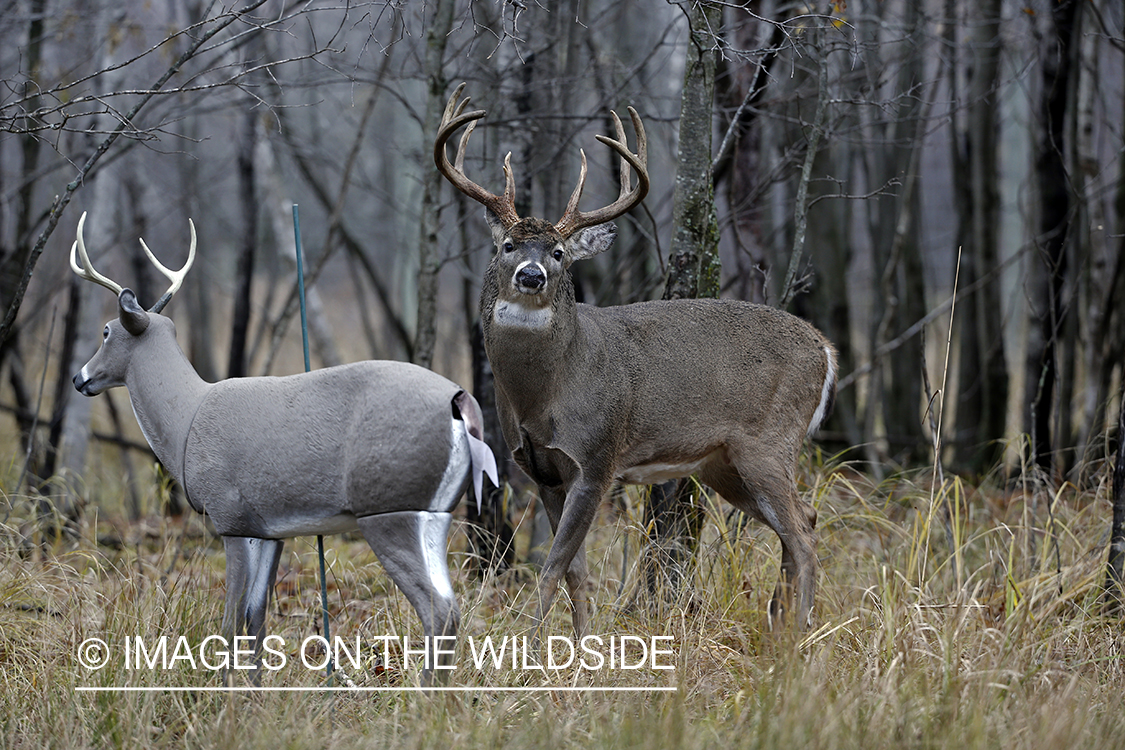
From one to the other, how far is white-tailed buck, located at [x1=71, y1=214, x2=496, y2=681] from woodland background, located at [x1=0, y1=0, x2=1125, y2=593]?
1.21 meters

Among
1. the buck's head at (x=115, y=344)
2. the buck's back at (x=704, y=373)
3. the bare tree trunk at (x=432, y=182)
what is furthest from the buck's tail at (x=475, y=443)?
the bare tree trunk at (x=432, y=182)

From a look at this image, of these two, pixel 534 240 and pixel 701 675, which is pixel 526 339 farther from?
pixel 701 675

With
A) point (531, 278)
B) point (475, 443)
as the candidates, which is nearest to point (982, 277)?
point (531, 278)

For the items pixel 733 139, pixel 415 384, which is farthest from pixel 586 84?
pixel 415 384

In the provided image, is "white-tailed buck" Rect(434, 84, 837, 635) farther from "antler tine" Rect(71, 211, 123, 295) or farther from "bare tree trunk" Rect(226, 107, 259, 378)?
"bare tree trunk" Rect(226, 107, 259, 378)

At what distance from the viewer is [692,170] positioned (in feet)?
16.6

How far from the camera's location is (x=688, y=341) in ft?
14.5

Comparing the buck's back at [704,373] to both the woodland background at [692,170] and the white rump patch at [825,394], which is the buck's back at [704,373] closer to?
the white rump patch at [825,394]

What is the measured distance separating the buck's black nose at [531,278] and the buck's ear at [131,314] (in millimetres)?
1293

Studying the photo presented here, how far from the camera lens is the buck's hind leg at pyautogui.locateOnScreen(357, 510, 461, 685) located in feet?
10.6

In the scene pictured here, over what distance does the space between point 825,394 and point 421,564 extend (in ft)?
7.53

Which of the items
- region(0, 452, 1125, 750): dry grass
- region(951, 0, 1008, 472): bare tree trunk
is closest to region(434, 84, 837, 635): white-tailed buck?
region(0, 452, 1125, 750): dry grass

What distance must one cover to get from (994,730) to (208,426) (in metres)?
2.72

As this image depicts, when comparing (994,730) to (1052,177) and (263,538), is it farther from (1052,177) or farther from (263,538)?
(1052,177)
